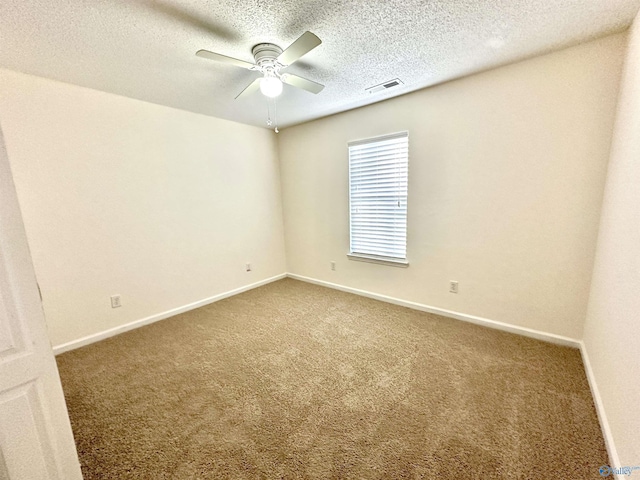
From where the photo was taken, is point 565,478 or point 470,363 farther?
point 470,363

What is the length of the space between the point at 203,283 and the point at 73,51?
2479mm

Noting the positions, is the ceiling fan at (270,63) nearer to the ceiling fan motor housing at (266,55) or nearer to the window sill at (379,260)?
the ceiling fan motor housing at (266,55)

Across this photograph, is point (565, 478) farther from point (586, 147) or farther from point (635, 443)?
point (586, 147)

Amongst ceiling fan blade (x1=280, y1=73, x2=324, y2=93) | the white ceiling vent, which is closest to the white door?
ceiling fan blade (x1=280, y1=73, x2=324, y2=93)

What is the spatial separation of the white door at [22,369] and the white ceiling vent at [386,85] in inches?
102

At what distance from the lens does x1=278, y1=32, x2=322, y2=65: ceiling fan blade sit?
1386 mm

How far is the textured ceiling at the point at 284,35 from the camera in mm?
1430

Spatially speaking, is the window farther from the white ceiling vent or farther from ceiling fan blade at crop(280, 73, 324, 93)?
ceiling fan blade at crop(280, 73, 324, 93)

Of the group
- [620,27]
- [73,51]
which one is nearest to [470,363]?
[620,27]

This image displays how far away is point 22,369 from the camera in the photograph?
2.77 feet

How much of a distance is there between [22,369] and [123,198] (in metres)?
2.26

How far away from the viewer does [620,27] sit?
1.68 m

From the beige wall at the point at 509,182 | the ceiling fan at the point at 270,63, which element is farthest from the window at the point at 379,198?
the ceiling fan at the point at 270,63

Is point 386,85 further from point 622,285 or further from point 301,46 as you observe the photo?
point 622,285
